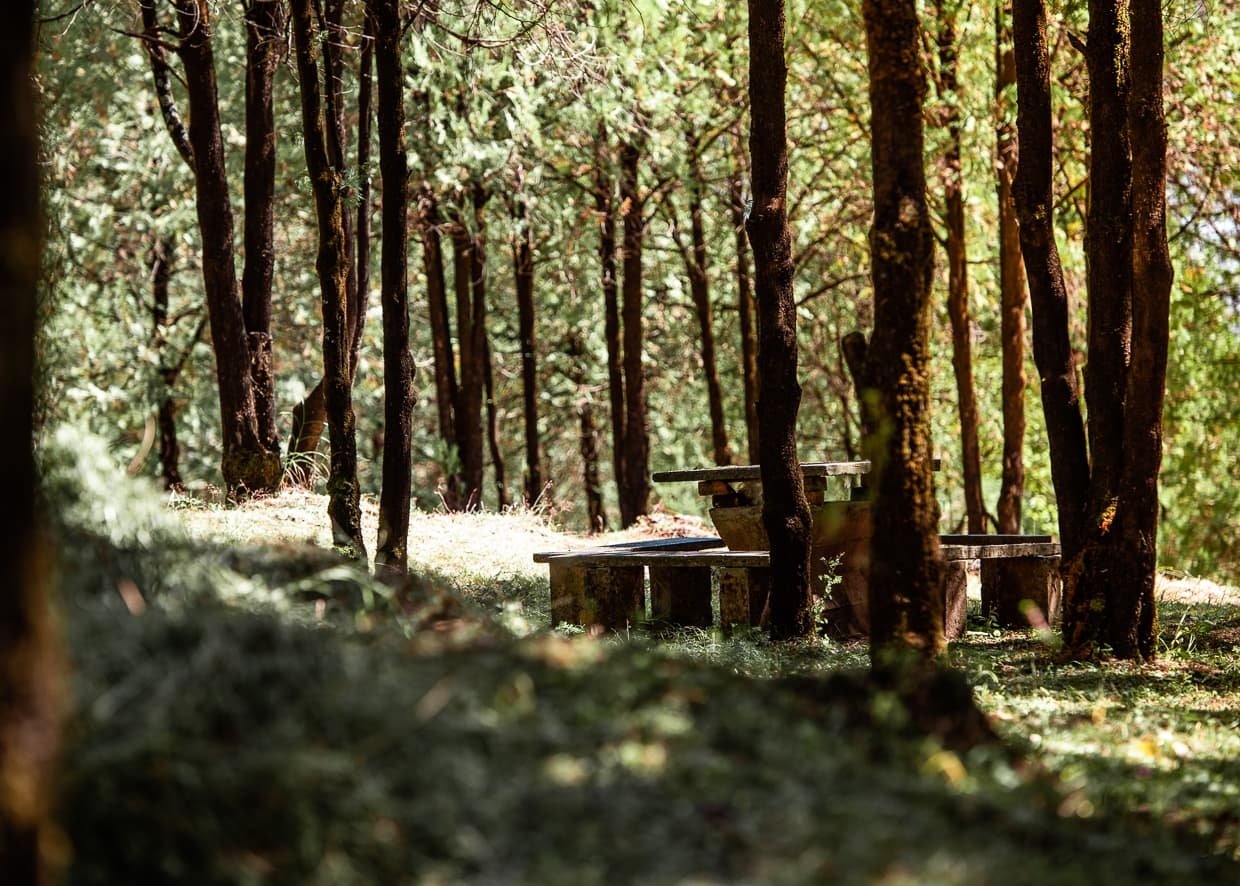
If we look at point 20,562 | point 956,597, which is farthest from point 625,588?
point 20,562

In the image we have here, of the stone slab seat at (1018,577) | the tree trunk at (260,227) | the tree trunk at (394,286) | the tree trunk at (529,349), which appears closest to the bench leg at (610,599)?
the tree trunk at (394,286)

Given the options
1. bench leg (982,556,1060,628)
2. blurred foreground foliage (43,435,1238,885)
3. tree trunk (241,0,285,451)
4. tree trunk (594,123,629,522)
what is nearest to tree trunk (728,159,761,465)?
tree trunk (594,123,629,522)

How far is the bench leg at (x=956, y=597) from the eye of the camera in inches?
368

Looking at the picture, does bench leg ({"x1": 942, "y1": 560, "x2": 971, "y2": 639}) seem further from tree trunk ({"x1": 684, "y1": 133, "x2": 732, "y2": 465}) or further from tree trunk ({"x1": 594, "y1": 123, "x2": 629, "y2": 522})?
tree trunk ({"x1": 594, "y1": 123, "x2": 629, "y2": 522})

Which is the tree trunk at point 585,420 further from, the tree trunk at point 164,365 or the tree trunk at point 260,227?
the tree trunk at point 260,227

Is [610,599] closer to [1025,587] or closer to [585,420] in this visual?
[1025,587]

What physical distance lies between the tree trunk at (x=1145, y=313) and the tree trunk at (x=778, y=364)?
199 cm

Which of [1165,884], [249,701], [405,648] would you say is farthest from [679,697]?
[1165,884]

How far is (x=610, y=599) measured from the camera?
31.9ft

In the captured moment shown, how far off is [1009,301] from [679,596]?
6.30 m

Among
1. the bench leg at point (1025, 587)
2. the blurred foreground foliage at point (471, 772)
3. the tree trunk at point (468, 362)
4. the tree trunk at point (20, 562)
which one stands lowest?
the bench leg at point (1025, 587)

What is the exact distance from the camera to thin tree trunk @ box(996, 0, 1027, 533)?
13945 millimetres

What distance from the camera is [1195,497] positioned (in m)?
21.5

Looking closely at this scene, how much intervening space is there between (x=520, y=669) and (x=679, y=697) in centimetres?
41
